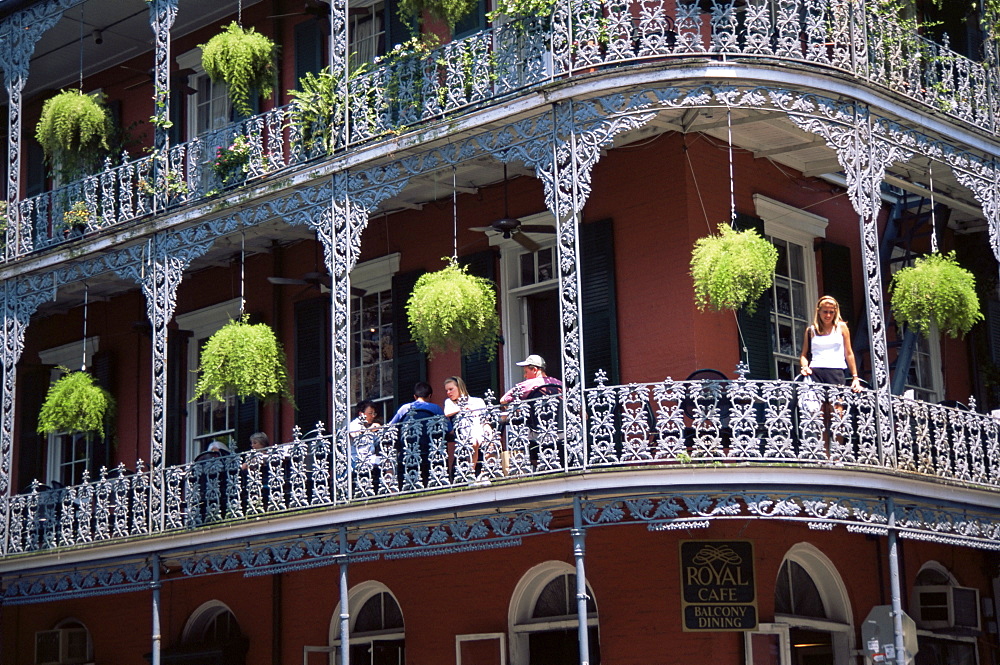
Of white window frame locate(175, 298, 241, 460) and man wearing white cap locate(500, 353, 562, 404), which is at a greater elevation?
white window frame locate(175, 298, 241, 460)

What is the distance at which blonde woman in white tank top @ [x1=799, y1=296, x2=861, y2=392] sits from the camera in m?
13.3

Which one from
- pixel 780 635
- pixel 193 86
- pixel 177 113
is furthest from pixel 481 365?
pixel 193 86

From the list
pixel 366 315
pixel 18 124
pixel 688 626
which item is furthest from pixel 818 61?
pixel 18 124

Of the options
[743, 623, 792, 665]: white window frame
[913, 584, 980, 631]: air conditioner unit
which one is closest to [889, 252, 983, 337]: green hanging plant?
[743, 623, 792, 665]: white window frame

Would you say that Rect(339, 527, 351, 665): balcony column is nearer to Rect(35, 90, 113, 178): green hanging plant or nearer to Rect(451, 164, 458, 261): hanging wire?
Rect(451, 164, 458, 261): hanging wire

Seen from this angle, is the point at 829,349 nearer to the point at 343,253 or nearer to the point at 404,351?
the point at 343,253

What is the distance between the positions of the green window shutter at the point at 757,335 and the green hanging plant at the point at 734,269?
1867mm

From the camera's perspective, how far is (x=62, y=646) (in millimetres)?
19250

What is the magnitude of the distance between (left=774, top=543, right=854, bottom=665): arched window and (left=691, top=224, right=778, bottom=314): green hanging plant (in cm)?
308

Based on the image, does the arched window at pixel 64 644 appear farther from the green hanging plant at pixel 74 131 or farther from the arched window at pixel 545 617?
the arched window at pixel 545 617

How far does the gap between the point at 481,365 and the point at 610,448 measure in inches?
136

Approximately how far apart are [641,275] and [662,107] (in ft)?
6.63

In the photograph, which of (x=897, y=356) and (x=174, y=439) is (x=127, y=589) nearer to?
(x=174, y=439)

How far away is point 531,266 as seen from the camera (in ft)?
51.5
